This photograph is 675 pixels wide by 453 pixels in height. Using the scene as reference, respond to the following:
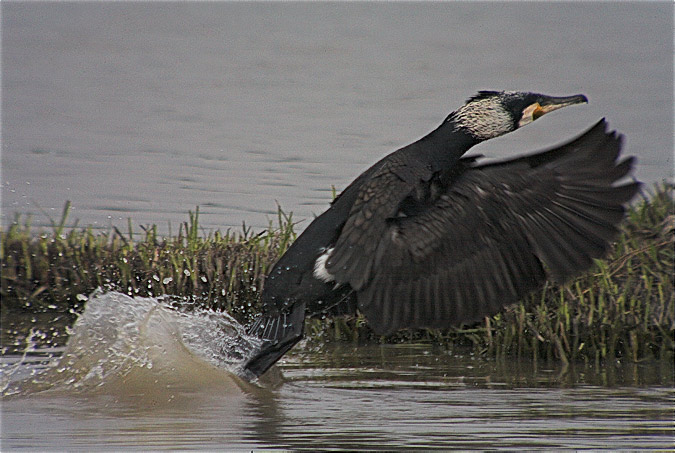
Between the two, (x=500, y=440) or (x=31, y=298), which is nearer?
(x=500, y=440)

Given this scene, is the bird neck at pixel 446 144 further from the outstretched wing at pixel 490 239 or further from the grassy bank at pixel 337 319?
the grassy bank at pixel 337 319

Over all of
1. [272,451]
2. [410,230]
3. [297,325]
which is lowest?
[272,451]

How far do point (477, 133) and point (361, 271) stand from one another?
954 mm

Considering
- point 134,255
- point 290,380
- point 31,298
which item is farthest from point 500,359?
point 31,298

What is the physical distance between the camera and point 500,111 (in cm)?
517

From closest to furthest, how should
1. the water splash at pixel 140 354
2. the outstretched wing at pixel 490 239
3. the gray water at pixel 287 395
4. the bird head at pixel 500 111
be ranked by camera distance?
the gray water at pixel 287 395 < the outstretched wing at pixel 490 239 < the bird head at pixel 500 111 < the water splash at pixel 140 354

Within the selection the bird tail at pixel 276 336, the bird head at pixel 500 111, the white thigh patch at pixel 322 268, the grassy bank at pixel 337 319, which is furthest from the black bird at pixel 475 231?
the grassy bank at pixel 337 319

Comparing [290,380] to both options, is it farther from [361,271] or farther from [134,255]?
[134,255]

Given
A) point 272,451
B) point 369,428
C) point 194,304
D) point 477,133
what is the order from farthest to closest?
point 194,304 < point 477,133 < point 369,428 < point 272,451

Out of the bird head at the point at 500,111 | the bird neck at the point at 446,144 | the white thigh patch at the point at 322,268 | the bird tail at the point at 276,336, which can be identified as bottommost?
the bird tail at the point at 276,336

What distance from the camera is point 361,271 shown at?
480 centimetres

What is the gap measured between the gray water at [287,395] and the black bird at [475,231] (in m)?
0.50

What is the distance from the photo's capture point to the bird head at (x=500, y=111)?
16.8ft

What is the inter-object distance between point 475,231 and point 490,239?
0.08 metres
